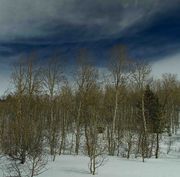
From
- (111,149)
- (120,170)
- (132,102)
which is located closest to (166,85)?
(132,102)

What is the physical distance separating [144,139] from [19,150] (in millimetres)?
17104

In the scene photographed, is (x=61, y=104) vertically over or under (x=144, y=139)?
over

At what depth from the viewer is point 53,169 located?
28953 millimetres

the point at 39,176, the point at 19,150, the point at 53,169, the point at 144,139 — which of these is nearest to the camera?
the point at 39,176

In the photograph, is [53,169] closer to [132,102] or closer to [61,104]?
[61,104]

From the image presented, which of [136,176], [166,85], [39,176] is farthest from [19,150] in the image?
[166,85]

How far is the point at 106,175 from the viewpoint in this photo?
26.7 m

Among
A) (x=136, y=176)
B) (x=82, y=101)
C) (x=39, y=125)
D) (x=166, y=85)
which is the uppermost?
(x=166, y=85)

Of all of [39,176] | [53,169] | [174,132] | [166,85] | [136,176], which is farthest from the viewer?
[166,85]

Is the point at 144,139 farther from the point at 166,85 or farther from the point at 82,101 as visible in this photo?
the point at 166,85

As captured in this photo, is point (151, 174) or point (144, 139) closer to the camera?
point (151, 174)

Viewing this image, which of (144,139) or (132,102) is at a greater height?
(132,102)

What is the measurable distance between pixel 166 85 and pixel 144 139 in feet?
140

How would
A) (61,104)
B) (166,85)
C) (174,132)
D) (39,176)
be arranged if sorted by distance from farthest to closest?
(166,85)
(174,132)
(61,104)
(39,176)
